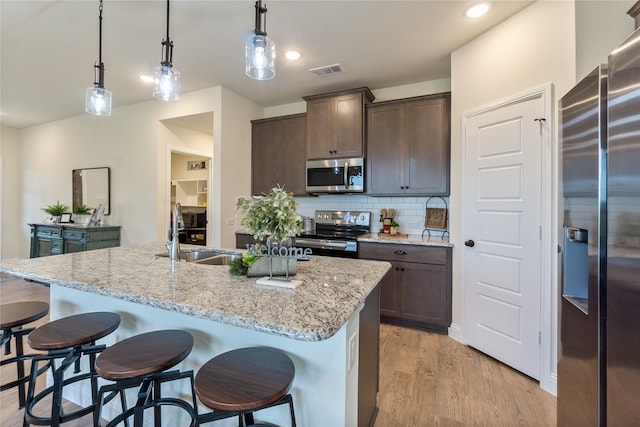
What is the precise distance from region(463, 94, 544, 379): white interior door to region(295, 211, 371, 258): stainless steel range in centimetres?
120

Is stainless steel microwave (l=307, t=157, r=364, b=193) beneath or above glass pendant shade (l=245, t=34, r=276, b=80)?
beneath

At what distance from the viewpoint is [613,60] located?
98 cm

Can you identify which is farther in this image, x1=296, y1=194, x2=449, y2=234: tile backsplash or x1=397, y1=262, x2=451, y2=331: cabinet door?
x1=296, y1=194, x2=449, y2=234: tile backsplash

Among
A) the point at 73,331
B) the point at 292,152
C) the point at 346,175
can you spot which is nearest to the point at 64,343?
the point at 73,331

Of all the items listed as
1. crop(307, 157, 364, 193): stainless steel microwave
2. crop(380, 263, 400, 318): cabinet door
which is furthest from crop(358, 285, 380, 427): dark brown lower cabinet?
crop(307, 157, 364, 193): stainless steel microwave

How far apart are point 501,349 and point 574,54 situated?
2.20 meters

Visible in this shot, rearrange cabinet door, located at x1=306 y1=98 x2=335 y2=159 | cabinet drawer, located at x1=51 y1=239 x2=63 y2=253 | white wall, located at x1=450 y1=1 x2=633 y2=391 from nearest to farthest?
white wall, located at x1=450 y1=1 x2=633 y2=391 → cabinet door, located at x1=306 y1=98 x2=335 y2=159 → cabinet drawer, located at x1=51 y1=239 x2=63 y2=253

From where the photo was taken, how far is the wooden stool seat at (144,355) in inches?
41.8

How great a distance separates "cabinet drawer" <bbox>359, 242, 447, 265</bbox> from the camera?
2832 mm

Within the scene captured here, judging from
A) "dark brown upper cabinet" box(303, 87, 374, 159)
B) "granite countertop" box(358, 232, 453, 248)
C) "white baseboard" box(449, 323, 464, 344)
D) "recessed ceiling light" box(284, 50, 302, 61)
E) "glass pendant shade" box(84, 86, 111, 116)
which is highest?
"recessed ceiling light" box(284, 50, 302, 61)

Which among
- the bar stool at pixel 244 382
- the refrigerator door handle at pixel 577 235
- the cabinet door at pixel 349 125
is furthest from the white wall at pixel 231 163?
the refrigerator door handle at pixel 577 235

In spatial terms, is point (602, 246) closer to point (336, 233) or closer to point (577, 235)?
point (577, 235)

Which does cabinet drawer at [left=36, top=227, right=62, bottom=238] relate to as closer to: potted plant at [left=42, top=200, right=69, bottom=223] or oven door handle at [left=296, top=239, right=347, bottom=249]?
potted plant at [left=42, top=200, right=69, bottom=223]

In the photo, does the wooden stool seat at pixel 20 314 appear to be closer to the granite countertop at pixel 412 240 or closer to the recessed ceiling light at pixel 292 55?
the granite countertop at pixel 412 240
